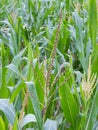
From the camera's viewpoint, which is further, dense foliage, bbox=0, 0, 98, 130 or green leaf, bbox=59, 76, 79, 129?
green leaf, bbox=59, 76, 79, 129

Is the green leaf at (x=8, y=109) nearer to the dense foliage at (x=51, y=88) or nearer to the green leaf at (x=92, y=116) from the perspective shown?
the dense foliage at (x=51, y=88)

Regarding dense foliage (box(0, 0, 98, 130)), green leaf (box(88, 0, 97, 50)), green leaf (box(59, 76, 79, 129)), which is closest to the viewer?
dense foliage (box(0, 0, 98, 130))

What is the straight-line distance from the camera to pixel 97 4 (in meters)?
1.58

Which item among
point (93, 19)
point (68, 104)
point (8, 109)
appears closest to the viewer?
point (8, 109)

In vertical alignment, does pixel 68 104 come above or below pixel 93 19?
below

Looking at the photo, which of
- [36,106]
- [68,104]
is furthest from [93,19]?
[36,106]

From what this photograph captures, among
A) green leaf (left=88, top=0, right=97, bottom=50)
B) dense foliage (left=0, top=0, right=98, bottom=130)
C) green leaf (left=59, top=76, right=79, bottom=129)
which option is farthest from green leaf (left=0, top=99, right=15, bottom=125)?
green leaf (left=88, top=0, right=97, bottom=50)

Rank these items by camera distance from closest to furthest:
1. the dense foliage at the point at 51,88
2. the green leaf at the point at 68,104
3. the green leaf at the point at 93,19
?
the dense foliage at the point at 51,88, the green leaf at the point at 68,104, the green leaf at the point at 93,19

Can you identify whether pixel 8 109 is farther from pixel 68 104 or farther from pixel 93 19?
pixel 93 19

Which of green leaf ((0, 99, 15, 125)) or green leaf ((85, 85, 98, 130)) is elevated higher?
green leaf ((0, 99, 15, 125))

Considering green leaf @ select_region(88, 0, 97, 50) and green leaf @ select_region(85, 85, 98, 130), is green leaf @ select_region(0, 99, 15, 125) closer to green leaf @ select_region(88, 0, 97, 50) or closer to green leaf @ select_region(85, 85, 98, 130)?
green leaf @ select_region(85, 85, 98, 130)


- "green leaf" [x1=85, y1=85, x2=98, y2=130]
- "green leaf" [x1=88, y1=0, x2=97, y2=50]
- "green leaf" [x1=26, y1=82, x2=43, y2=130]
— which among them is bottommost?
"green leaf" [x1=85, y1=85, x2=98, y2=130]

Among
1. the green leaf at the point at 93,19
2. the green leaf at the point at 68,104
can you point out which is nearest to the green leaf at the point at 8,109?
the green leaf at the point at 68,104

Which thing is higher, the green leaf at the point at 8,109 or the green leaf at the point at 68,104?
the green leaf at the point at 8,109
